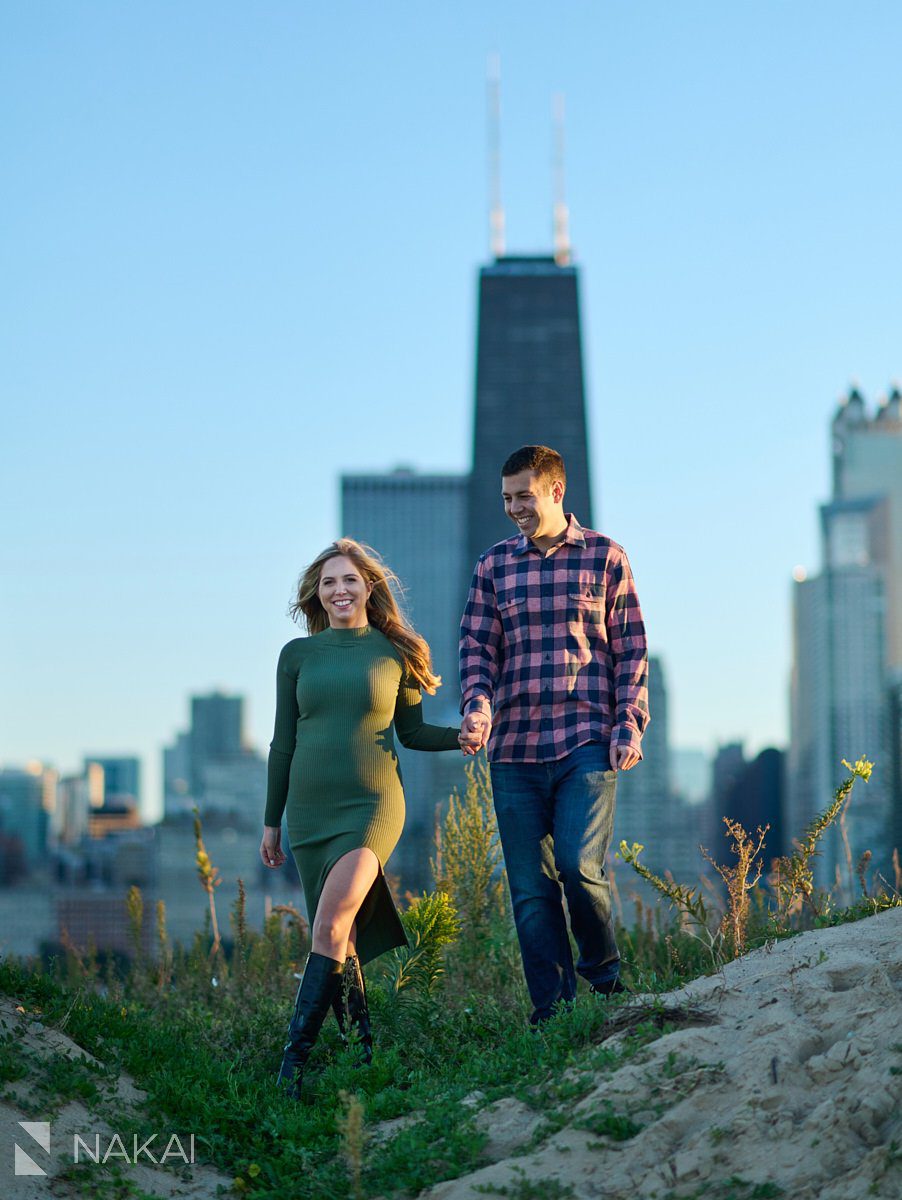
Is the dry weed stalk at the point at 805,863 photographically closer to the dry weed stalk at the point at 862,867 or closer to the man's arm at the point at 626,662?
the dry weed stalk at the point at 862,867

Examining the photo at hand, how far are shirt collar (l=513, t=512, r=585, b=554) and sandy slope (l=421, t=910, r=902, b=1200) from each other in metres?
1.63

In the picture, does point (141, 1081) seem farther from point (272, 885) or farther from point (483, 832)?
point (272, 885)

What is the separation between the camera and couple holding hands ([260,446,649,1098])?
523cm

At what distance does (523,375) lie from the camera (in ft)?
432

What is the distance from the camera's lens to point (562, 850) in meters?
5.25

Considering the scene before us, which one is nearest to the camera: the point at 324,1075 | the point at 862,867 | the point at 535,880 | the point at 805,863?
the point at 324,1075

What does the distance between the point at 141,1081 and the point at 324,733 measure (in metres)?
1.24

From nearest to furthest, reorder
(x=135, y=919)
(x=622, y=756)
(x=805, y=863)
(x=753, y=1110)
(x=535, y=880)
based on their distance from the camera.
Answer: (x=753, y=1110)
(x=622, y=756)
(x=535, y=880)
(x=805, y=863)
(x=135, y=919)

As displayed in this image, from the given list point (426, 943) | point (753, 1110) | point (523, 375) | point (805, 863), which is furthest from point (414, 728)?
point (523, 375)

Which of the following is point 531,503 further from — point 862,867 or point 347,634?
point 862,867

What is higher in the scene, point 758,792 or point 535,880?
point 535,880

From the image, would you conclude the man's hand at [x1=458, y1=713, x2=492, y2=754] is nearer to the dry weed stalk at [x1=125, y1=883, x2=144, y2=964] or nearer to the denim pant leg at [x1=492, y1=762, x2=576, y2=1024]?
the denim pant leg at [x1=492, y1=762, x2=576, y2=1024]

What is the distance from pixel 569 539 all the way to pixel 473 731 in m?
0.80

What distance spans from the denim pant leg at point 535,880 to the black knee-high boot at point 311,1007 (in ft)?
2.10
